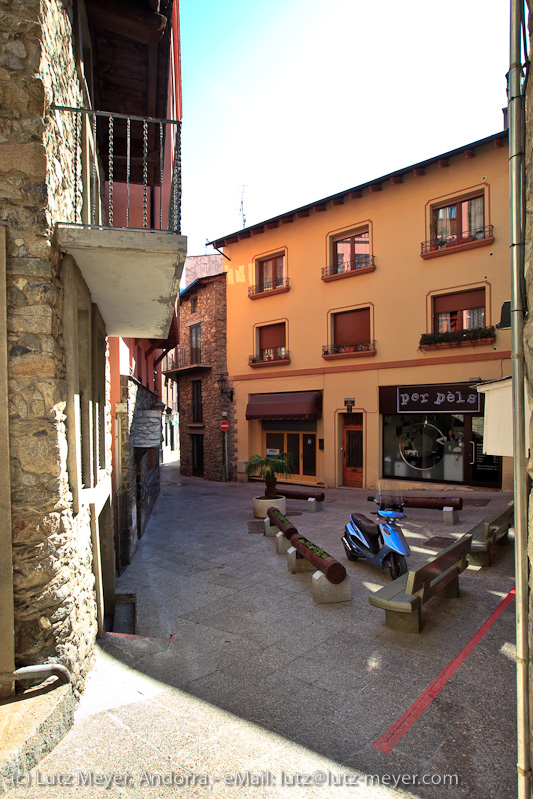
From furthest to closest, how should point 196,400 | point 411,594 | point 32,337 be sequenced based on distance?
point 196,400 → point 411,594 → point 32,337

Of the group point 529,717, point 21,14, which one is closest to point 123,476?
point 21,14

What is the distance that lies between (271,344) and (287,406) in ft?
9.37

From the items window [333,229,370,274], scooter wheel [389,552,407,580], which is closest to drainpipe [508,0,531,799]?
scooter wheel [389,552,407,580]

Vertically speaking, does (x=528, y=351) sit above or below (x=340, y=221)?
below

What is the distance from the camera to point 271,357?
1906 cm

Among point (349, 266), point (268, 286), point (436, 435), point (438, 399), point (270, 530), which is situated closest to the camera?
point (270, 530)

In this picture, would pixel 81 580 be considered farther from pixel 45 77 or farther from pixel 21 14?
pixel 21 14

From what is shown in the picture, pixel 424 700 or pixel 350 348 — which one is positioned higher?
pixel 350 348

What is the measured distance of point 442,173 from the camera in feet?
47.0

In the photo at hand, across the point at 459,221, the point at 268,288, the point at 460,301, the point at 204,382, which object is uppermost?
the point at 459,221

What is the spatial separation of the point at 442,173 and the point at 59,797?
16.2 meters

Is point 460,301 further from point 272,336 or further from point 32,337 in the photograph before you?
point 32,337

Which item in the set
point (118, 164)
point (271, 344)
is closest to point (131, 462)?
point (118, 164)

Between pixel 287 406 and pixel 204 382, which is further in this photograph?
pixel 204 382
